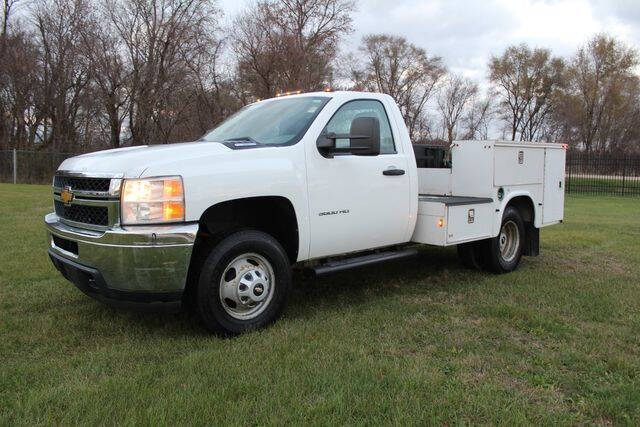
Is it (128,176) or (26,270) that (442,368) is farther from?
(26,270)

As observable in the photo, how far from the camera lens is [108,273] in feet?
12.7

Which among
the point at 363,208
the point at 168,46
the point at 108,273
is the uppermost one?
the point at 168,46

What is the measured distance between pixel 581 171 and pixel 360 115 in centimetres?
2848

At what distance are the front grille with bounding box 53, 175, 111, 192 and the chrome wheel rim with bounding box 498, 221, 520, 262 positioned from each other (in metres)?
4.77

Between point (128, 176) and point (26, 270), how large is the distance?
332 centimetres

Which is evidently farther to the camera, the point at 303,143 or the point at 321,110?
the point at 321,110

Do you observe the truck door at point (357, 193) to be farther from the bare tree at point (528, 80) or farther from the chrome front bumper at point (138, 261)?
the bare tree at point (528, 80)

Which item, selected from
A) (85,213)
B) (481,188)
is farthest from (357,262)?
(85,213)

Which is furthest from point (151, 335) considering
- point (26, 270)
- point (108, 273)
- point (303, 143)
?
point (26, 270)

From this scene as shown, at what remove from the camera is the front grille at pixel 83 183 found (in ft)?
13.0

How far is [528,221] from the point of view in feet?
23.1

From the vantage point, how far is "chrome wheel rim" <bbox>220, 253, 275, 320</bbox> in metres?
4.23

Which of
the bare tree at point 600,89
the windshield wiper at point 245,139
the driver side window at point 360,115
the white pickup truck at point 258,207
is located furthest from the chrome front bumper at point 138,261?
the bare tree at point 600,89

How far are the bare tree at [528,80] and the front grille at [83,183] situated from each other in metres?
66.4
